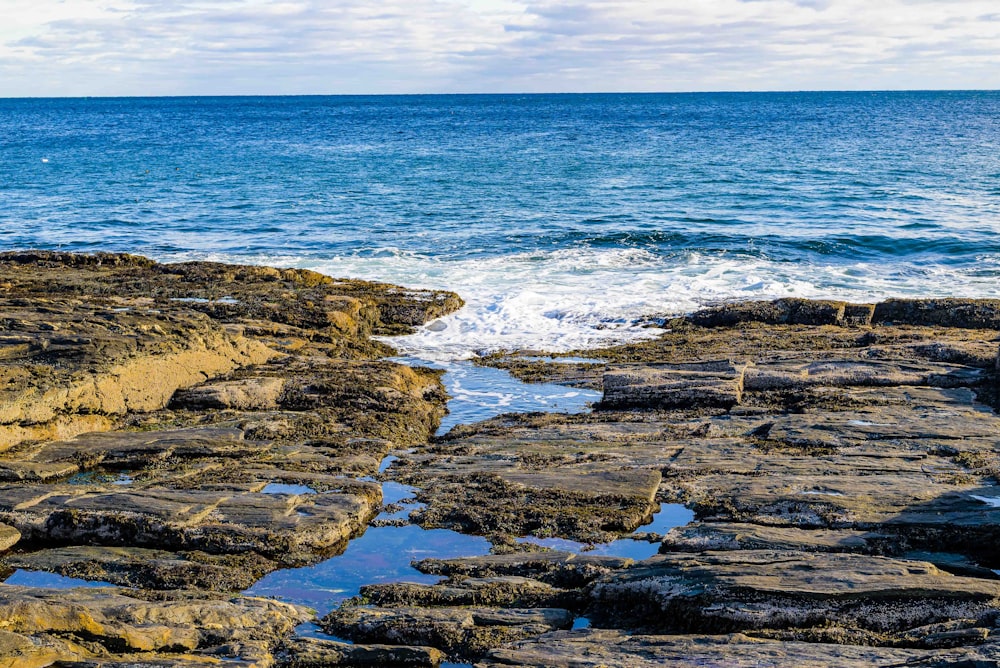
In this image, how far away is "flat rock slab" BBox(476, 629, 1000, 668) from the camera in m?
5.84

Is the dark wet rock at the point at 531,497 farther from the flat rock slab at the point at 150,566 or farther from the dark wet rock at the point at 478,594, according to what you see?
the flat rock slab at the point at 150,566

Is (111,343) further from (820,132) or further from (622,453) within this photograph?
(820,132)

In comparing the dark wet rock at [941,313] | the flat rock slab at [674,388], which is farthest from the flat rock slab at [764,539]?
the dark wet rock at [941,313]

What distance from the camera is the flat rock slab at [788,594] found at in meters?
6.64

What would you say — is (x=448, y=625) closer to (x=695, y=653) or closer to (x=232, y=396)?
(x=695, y=653)

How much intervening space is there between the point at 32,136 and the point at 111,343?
3080 inches

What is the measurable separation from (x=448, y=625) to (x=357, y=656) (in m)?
0.69

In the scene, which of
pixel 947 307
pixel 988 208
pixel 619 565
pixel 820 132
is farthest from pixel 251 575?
pixel 820 132

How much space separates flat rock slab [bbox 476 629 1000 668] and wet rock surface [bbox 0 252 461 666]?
1.82 meters

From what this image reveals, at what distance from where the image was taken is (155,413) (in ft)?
40.0

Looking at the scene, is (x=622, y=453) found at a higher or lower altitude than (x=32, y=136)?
lower

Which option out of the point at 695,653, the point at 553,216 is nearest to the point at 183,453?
the point at 695,653

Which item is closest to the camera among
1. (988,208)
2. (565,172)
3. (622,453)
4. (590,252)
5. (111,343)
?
(622,453)

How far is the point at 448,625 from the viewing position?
694 centimetres
